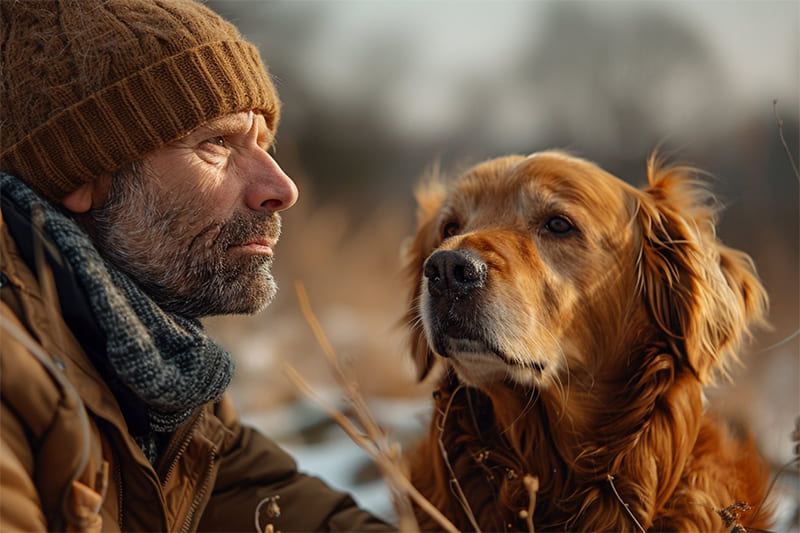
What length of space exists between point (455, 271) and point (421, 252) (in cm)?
73

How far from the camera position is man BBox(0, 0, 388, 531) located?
152 centimetres

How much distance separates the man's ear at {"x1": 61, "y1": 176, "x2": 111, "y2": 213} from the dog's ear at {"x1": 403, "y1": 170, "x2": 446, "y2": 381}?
44.8 inches

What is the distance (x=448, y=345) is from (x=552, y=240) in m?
0.55

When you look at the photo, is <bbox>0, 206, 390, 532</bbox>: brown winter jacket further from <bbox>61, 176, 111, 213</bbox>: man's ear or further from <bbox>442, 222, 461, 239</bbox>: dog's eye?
<bbox>442, 222, 461, 239</bbox>: dog's eye

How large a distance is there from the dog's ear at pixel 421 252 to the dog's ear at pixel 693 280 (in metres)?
0.83

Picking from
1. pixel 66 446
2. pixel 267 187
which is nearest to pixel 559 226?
pixel 267 187

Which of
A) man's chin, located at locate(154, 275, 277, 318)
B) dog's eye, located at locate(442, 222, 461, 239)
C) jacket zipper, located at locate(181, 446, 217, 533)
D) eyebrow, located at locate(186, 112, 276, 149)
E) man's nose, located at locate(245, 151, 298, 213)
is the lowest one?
jacket zipper, located at locate(181, 446, 217, 533)

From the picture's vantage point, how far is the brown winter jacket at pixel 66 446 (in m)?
1.42

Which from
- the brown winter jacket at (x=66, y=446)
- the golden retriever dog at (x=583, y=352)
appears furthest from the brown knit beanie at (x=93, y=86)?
the golden retriever dog at (x=583, y=352)

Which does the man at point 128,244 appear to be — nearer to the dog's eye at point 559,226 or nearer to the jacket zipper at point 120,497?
the jacket zipper at point 120,497

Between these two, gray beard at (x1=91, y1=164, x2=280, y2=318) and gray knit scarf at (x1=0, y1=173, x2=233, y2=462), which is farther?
gray beard at (x1=91, y1=164, x2=280, y2=318)

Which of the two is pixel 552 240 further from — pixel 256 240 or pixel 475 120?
pixel 475 120

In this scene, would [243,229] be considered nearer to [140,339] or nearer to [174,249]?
[174,249]

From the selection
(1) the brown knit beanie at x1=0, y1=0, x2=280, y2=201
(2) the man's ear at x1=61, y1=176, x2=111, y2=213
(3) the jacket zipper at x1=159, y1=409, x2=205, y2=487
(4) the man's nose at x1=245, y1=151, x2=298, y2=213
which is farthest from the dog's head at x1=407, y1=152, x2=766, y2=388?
(2) the man's ear at x1=61, y1=176, x2=111, y2=213
